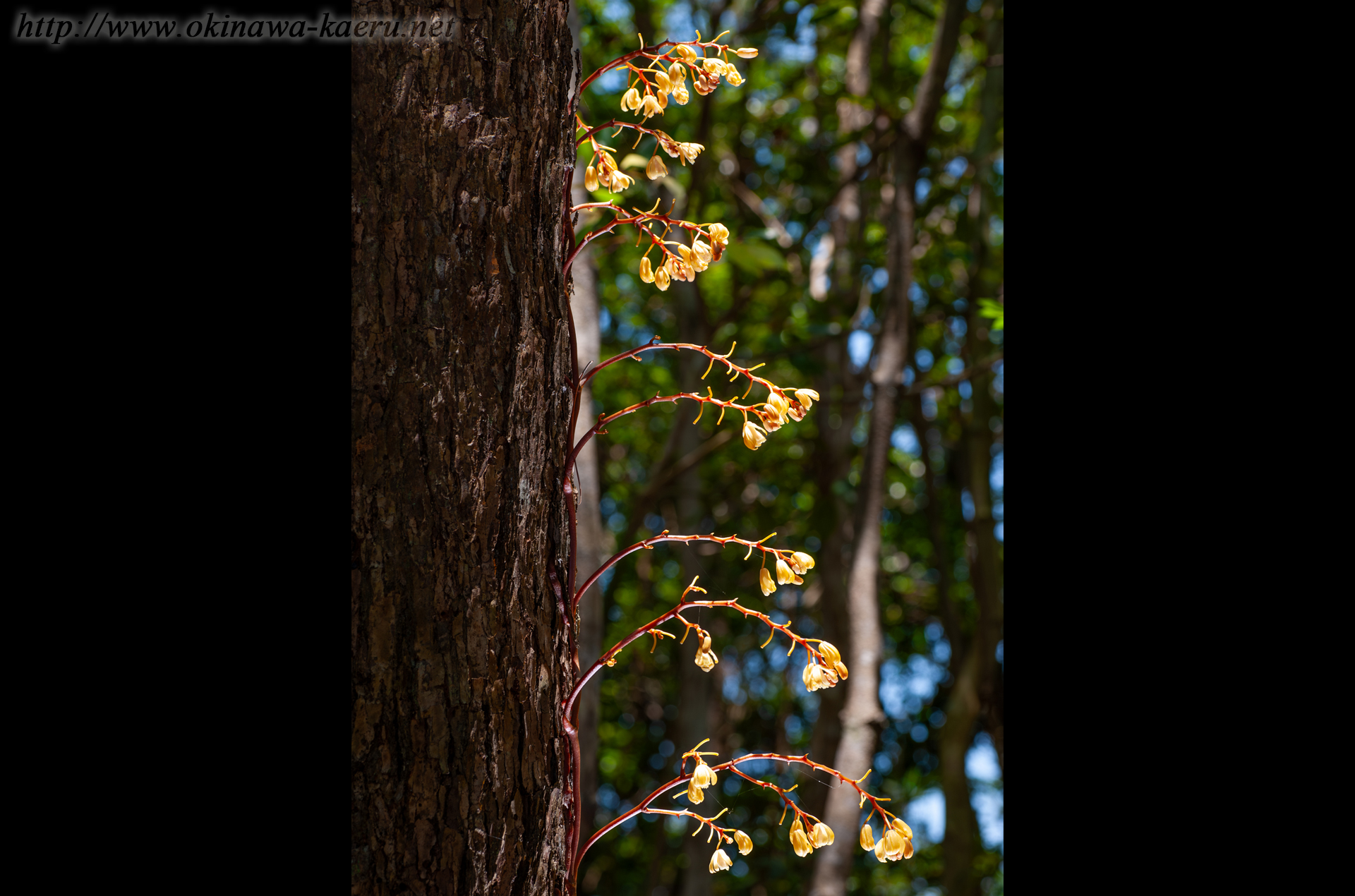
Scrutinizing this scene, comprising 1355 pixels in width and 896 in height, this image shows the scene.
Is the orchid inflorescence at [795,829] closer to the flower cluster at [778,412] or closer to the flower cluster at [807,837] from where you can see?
the flower cluster at [807,837]

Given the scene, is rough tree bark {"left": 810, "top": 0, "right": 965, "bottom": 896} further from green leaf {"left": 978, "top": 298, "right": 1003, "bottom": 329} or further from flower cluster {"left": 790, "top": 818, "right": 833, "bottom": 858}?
flower cluster {"left": 790, "top": 818, "right": 833, "bottom": 858}

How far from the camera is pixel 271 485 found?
628mm

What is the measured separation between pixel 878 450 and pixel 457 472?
87.8 inches

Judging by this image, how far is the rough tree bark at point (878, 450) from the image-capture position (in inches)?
102

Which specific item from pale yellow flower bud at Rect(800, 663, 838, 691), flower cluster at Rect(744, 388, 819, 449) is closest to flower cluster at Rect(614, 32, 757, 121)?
flower cluster at Rect(744, 388, 819, 449)

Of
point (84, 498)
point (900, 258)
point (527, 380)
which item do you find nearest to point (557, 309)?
point (527, 380)

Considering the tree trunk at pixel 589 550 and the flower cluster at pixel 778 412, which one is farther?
the tree trunk at pixel 589 550

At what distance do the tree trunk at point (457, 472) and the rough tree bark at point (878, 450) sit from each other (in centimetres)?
198

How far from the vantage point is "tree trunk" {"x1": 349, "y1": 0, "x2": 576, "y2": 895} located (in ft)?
2.31

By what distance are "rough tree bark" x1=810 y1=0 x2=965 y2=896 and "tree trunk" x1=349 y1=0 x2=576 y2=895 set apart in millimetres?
1983

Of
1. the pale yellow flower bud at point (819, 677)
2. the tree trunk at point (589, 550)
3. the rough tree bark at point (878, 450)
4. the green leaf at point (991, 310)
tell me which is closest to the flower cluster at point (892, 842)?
the pale yellow flower bud at point (819, 677)

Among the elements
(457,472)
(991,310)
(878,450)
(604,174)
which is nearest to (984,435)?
(878,450)

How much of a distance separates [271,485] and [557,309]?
10.6 inches
